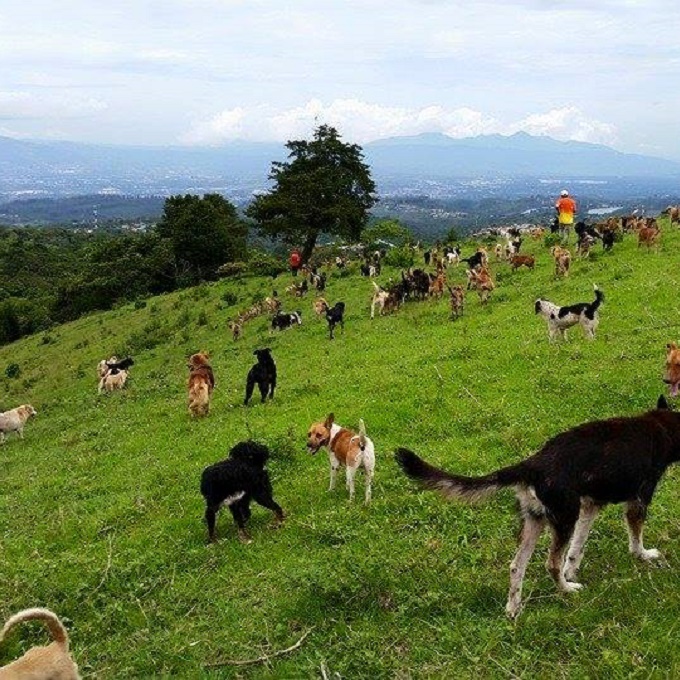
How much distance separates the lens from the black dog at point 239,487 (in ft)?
32.8

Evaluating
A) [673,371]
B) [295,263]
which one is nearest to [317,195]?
[295,263]

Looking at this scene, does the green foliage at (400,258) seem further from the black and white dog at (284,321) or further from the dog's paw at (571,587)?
the dog's paw at (571,587)

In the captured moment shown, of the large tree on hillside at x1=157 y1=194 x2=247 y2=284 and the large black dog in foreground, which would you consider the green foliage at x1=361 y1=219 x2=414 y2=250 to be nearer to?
the large tree on hillside at x1=157 y1=194 x2=247 y2=284

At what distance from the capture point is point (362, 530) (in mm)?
9328

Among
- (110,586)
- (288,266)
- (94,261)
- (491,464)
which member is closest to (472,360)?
(491,464)

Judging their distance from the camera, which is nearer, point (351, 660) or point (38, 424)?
point (351, 660)

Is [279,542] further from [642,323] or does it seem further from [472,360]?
[642,323]

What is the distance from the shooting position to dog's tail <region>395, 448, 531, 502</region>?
261 inches

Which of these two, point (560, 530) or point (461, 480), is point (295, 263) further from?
point (560, 530)

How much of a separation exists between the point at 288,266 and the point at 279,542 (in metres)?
38.0

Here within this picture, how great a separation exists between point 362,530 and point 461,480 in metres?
3.02

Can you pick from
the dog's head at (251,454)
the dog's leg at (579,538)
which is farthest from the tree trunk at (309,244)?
the dog's leg at (579,538)

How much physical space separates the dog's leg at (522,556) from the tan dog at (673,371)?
7398 millimetres

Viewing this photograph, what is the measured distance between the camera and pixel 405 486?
1080 centimetres
